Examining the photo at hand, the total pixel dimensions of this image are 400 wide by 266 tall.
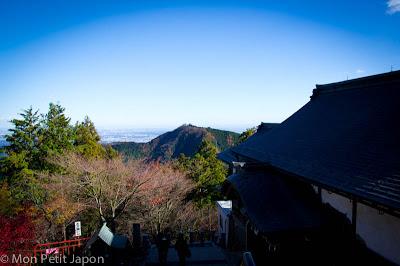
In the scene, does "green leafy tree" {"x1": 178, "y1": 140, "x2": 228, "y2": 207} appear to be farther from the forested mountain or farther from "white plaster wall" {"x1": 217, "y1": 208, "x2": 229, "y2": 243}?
the forested mountain

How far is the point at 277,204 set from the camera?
9.17 metres

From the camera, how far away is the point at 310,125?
12.8 meters

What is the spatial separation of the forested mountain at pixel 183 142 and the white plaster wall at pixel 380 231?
283 ft

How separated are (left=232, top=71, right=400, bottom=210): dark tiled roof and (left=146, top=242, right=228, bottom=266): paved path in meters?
4.61

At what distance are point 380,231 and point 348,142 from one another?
315 cm

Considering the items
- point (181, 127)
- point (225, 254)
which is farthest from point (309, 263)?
point (181, 127)

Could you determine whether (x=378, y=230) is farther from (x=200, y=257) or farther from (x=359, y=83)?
(x=200, y=257)

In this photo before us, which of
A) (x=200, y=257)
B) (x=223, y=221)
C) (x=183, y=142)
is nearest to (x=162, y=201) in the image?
(x=223, y=221)

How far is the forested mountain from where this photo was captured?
9725 centimetres

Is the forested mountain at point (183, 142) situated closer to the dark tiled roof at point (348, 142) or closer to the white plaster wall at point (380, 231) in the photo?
the dark tiled roof at point (348, 142)

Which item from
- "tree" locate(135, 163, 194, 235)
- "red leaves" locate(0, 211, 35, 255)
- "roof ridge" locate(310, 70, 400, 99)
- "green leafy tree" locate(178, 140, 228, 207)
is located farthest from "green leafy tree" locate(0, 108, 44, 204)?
"roof ridge" locate(310, 70, 400, 99)

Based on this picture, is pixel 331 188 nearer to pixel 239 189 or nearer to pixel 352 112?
pixel 239 189

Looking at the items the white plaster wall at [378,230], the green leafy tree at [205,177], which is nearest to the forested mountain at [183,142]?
the green leafy tree at [205,177]

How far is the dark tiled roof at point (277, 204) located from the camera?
330 inches
